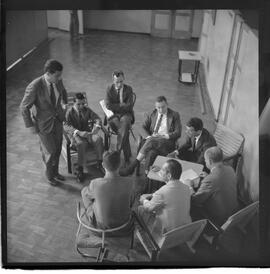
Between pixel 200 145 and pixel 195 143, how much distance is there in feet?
0.17

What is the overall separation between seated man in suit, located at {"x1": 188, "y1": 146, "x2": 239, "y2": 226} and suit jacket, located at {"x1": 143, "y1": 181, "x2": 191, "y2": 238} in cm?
18

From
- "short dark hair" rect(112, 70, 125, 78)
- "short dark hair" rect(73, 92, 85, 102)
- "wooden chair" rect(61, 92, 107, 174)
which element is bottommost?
"wooden chair" rect(61, 92, 107, 174)

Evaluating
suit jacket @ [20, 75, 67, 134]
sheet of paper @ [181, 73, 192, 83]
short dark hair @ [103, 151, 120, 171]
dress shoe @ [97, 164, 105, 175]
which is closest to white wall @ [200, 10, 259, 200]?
sheet of paper @ [181, 73, 192, 83]

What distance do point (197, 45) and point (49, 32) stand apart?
144cm

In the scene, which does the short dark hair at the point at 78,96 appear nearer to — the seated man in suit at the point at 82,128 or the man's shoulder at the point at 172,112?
the seated man in suit at the point at 82,128

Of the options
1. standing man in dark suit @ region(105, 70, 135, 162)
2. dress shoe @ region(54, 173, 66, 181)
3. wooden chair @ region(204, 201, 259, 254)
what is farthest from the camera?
dress shoe @ region(54, 173, 66, 181)

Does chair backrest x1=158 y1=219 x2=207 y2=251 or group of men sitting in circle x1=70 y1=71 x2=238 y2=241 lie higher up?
group of men sitting in circle x1=70 y1=71 x2=238 y2=241

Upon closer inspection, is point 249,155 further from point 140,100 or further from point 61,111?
point 61,111

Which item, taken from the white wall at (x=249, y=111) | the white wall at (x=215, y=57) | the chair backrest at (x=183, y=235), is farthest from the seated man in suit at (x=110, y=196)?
the white wall at (x=215, y=57)

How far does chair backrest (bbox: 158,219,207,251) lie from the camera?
3320mm

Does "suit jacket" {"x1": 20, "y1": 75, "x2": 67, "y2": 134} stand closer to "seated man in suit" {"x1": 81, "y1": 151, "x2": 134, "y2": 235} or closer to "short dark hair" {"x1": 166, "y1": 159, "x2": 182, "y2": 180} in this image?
"seated man in suit" {"x1": 81, "y1": 151, "x2": 134, "y2": 235}

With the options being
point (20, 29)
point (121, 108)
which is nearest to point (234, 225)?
point (121, 108)

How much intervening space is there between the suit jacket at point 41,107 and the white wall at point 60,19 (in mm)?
494

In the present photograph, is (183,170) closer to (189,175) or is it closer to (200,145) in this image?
(189,175)
